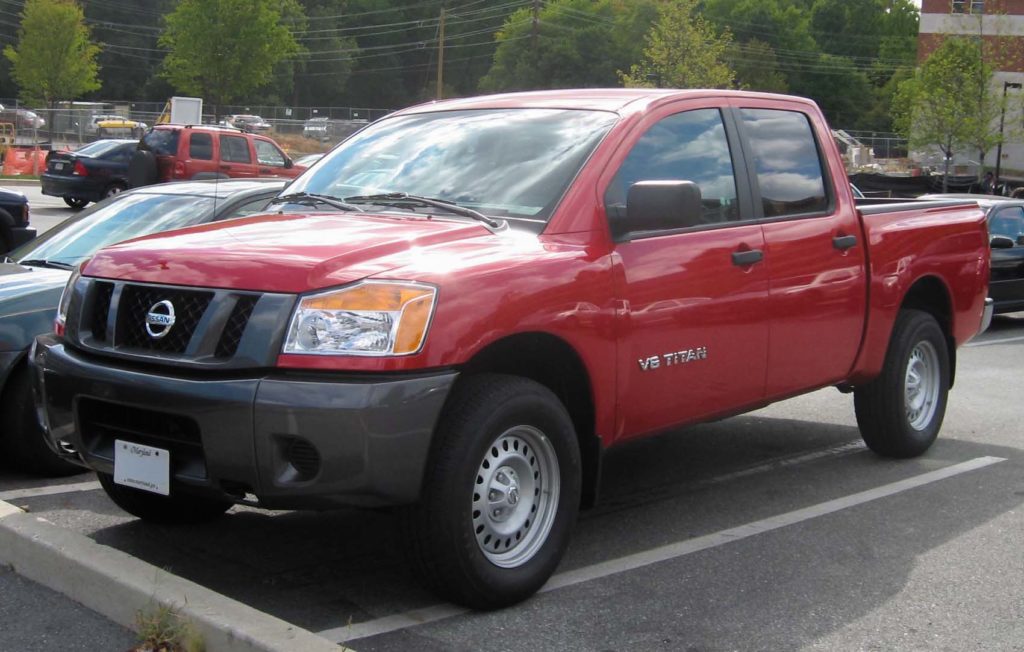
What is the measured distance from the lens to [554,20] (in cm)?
9794

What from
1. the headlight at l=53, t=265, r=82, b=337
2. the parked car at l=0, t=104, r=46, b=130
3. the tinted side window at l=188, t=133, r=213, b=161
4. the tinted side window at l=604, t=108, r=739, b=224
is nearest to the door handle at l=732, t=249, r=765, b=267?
the tinted side window at l=604, t=108, r=739, b=224

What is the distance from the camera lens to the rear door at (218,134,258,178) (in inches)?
903

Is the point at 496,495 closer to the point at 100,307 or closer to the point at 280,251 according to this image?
the point at 280,251

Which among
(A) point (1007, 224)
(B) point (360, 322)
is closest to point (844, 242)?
(B) point (360, 322)

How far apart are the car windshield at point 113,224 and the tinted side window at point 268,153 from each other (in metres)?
15.7

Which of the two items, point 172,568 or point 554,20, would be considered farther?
point 554,20

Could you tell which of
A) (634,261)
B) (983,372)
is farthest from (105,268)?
(983,372)

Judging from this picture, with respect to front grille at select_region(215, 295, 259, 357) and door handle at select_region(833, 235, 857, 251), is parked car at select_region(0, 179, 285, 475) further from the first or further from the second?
door handle at select_region(833, 235, 857, 251)

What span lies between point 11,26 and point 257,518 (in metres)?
105

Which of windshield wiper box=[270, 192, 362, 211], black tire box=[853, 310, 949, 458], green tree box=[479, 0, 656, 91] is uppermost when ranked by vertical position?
green tree box=[479, 0, 656, 91]

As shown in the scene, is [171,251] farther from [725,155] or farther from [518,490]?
[725,155]

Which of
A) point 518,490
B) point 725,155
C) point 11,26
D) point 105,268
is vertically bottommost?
point 518,490

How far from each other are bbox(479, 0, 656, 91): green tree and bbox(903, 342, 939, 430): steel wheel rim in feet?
272

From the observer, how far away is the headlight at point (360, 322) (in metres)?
3.99
